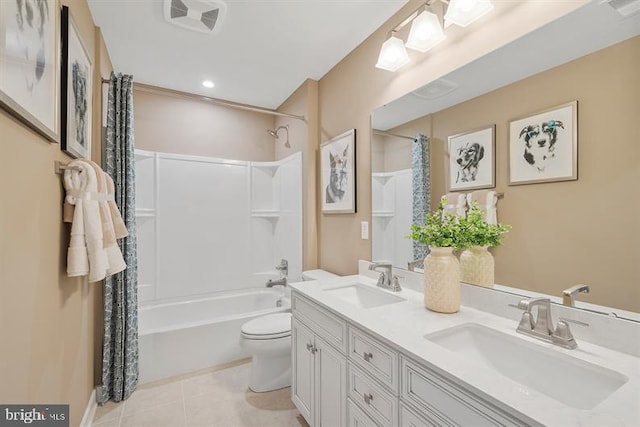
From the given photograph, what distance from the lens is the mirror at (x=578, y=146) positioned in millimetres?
906

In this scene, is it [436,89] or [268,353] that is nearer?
Result: [436,89]

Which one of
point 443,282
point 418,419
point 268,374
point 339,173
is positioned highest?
point 339,173

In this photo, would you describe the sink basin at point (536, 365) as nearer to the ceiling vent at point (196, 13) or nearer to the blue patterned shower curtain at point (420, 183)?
the blue patterned shower curtain at point (420, 183)

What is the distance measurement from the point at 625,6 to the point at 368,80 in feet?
4.34

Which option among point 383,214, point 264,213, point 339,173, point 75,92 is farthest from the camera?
point 264,213

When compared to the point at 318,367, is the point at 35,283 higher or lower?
higher

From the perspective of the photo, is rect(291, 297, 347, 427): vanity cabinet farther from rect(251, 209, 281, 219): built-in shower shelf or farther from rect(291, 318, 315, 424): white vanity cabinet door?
rect(251, 209, 281, 219): built-in shower shelf

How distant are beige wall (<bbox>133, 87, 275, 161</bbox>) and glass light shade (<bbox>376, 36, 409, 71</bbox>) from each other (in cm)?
186

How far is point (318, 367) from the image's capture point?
147 centimetres

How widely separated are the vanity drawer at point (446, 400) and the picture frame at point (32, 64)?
1.37 m

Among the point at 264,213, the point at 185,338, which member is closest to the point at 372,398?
the point at 185,338

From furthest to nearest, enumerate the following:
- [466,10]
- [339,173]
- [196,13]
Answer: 1. [339,173]
2. [196,13]
3. [466,10]

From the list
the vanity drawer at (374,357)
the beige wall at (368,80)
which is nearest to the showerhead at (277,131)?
the beige wall at (368,80)

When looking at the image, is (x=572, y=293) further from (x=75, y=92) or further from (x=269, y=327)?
(x=75, y=92)
